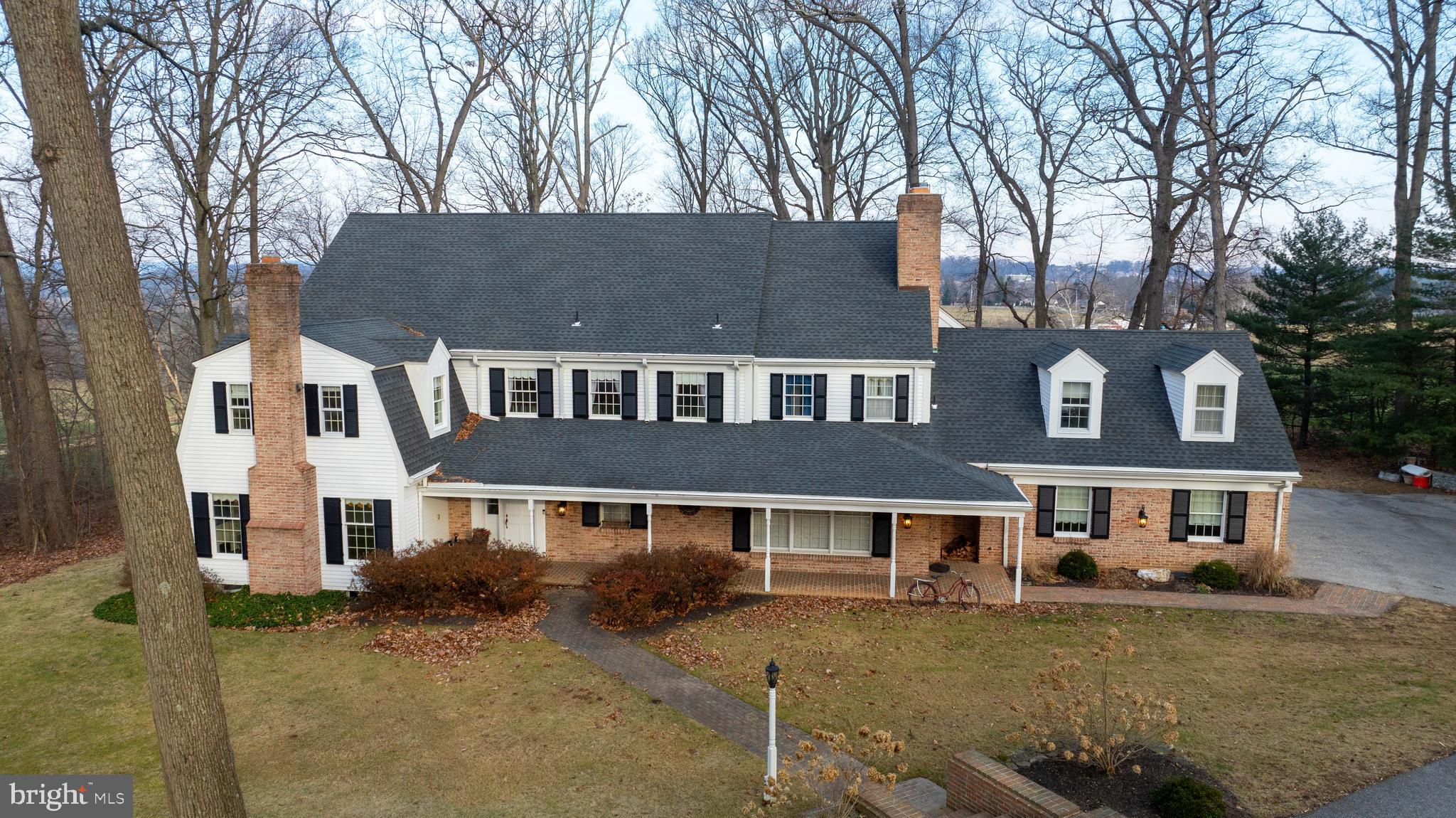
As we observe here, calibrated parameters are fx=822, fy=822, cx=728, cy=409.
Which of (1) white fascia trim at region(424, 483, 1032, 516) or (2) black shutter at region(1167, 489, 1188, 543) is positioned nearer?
(1) white fascia trim at region(424, 483, 1032, 516)

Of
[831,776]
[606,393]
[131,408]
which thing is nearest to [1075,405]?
[606,393]

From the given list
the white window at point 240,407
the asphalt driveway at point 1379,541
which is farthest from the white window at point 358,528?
the asphalt driveway at point 1379,541

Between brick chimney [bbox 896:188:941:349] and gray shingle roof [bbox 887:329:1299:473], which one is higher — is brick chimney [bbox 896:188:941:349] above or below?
above

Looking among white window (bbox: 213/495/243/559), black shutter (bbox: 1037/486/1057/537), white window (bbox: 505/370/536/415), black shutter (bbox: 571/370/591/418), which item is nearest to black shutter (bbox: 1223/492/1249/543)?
black shutter (bbox: 1037/486/1057/537)

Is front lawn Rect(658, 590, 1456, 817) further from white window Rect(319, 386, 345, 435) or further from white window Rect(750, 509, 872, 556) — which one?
white window Rect(319, 386, 345, 435)

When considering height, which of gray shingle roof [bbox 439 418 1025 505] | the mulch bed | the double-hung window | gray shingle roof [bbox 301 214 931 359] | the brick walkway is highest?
gray shingle roof [bbox 301 214 931 359]

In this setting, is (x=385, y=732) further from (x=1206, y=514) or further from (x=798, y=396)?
(x=1206, y=514)
